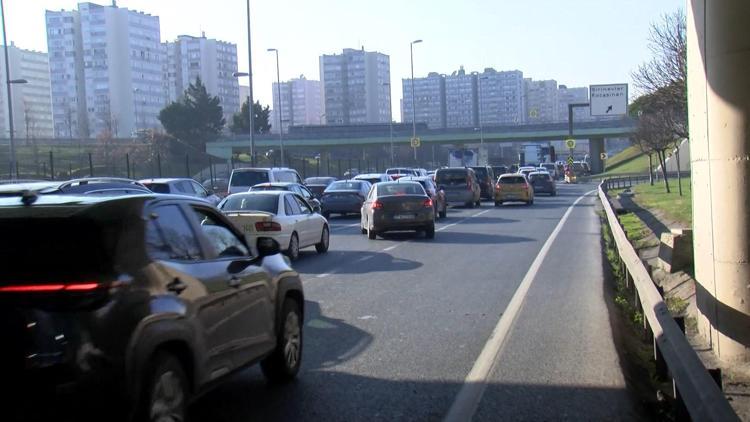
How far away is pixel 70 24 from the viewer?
16362cm

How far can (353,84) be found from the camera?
591 feet

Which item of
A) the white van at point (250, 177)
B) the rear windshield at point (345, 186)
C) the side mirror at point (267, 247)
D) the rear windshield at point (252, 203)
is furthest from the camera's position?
the rear windshield at point (345, 186)

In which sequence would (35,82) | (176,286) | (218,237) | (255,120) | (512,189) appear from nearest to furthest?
(176,286) < (218,237) < (512,189) < (255,120) < (35,82)

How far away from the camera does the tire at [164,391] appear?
183 inches

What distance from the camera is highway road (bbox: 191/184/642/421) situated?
6.49 metres

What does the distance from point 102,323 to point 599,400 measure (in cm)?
404

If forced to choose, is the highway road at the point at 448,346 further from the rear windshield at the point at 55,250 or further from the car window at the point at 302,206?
the rear windshield at the point at 55,250

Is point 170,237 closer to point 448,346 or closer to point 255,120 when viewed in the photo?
point 448,346

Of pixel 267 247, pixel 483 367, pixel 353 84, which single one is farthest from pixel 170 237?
pixel 353 84

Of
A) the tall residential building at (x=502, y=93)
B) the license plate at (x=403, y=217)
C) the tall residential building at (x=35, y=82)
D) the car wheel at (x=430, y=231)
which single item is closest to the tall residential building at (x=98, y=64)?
the tall residential building at (x=35, y=82)

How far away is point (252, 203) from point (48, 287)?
13825 millimetres

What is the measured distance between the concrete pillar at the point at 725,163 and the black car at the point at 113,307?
5.13m

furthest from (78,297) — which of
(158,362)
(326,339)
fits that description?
(326,339)

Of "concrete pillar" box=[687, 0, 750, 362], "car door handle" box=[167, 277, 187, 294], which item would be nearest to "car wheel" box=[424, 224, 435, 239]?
"concrete pillar" box=[687, 0, 750, 362]
